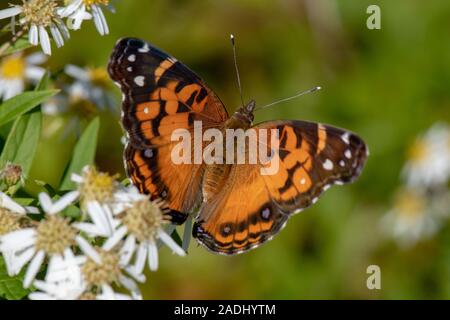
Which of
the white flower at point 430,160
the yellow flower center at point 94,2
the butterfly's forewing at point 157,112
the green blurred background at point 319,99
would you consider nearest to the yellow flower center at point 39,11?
the yellow flower center at point 94,2

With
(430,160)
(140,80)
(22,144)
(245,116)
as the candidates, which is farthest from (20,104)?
(430,160)

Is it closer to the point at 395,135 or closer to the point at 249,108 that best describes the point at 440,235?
the point at 395,135

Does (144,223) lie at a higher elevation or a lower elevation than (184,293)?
lower

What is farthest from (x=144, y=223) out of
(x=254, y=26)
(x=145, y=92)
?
(x=254, y=26)

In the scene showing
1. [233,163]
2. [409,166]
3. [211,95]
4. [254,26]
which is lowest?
[233,163]

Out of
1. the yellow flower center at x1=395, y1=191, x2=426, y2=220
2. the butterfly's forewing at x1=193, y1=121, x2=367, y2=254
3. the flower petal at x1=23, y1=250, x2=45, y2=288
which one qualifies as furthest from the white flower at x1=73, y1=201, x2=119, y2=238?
the yellow flower center at x1=395, y1=191, x2=426, y2=220

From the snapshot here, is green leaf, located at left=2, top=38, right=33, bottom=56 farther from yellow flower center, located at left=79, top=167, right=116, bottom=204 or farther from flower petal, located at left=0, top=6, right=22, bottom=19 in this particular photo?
yellow flower center, located at left=79, top=167, right=116, bottom=204

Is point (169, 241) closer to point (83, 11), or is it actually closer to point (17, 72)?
point (83, 11)
